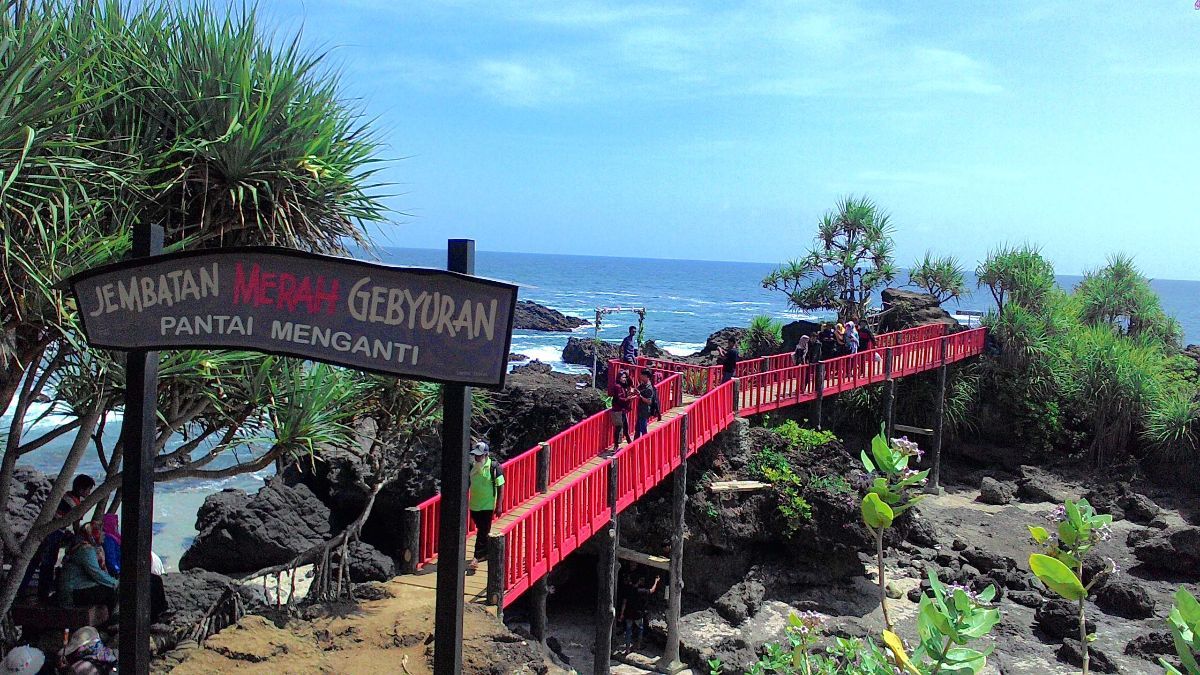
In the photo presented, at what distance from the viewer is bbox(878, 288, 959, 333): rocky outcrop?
30.4 metres

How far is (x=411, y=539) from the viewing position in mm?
10328

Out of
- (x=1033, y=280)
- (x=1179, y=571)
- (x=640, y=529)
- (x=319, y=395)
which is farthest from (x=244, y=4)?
(x=1033, y=280)

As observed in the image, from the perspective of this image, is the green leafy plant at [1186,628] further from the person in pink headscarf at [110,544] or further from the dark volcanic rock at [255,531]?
the dark volcanic rock at [255,531]

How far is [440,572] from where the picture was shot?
15.2 ft

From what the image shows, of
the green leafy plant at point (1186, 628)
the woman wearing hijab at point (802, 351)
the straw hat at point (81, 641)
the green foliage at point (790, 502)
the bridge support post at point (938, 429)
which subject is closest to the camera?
the green leafy plant at point (1186, 628)

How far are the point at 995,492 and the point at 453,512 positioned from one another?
23710 millimetres

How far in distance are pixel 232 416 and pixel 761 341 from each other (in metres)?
24.0

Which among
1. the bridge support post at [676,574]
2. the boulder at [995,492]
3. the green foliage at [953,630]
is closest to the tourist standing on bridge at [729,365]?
the bridge support post at [676,574]

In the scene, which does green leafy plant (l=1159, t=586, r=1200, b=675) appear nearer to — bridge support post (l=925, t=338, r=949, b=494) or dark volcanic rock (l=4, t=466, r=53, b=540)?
dark volcanic rock (l=4, t=466, r=53, b=540)

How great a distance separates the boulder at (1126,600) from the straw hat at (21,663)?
1902cm

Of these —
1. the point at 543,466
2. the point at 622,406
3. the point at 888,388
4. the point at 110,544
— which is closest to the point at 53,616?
the point at 110,544

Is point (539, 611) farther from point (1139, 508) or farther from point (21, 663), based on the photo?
point (1139, 508)

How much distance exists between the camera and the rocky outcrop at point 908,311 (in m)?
30.4

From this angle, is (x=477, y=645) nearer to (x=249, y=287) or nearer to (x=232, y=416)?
(x=232, y=416)
